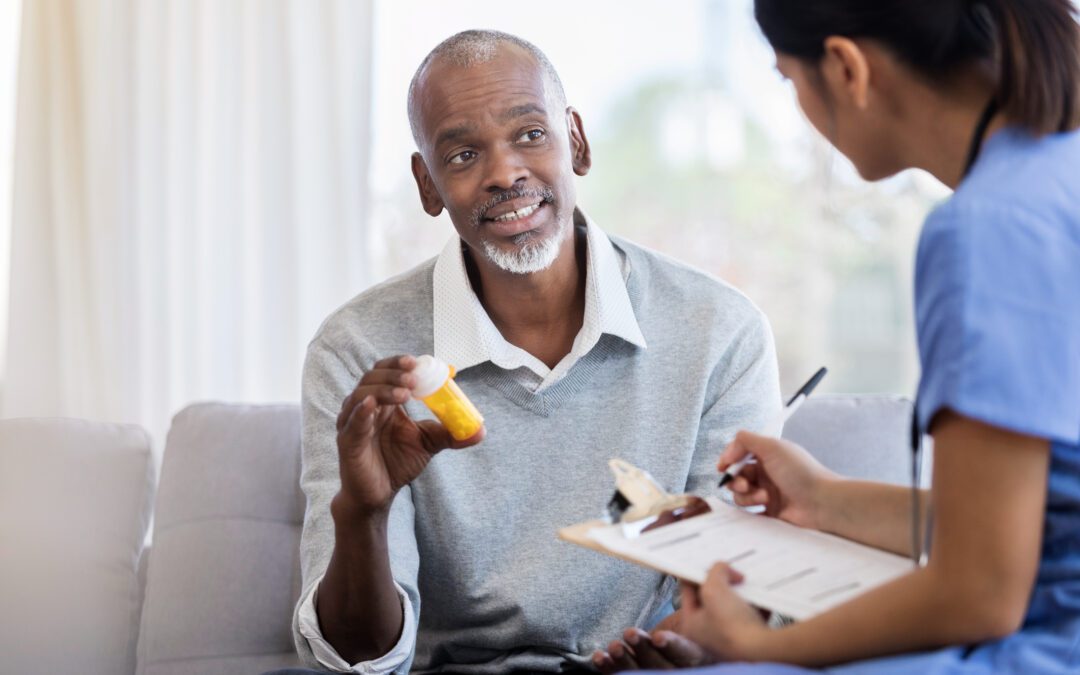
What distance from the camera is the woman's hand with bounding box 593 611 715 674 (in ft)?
4.04

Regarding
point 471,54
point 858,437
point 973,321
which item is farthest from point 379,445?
point 858,437

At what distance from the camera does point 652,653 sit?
4.26 ft

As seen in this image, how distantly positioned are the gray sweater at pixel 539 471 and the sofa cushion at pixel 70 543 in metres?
0.55

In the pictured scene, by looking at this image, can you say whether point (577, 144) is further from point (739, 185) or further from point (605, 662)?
point (739, 185)

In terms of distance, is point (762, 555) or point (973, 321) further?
point (762, 555)

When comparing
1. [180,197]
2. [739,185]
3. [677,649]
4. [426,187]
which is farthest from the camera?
[739,185]

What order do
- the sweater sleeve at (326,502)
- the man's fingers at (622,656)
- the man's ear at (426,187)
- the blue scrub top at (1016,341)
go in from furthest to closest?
the man's ear at (426,187) < the sweater sleeve at (326,502) < the man's fingers at (622,656) < the blue scrub top at (1016,341)

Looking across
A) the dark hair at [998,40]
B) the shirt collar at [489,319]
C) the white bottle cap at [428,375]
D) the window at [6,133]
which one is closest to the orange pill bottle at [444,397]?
the white bottle cap at [428,375]

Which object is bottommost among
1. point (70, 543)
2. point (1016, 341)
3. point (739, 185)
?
point (70, 543)

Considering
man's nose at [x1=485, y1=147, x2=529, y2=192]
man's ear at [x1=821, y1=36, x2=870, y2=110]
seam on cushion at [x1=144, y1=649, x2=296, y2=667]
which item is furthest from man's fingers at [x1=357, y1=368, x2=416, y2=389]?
seam on cushion at [x1=144, y1=649, x2=296, y2=667]

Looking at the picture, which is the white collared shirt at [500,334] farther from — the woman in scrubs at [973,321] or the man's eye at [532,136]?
the woman in scrubs at [973,321]

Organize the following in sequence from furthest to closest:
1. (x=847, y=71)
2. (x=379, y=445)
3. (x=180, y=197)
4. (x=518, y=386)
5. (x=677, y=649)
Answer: (x=180, y=197) < (x=518, y=386) < (x=379, y=445) < (x=677, y=649) < (x=847, y=71)

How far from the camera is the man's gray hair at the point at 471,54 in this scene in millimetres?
1813

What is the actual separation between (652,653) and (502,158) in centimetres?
83
